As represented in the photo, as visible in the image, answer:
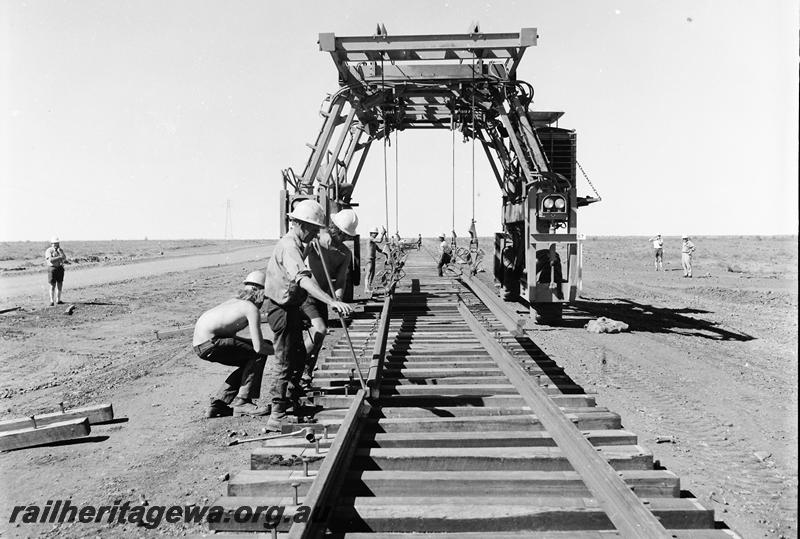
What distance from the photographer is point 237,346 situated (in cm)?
628

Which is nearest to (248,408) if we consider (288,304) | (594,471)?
(288,304)

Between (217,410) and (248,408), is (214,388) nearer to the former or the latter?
(217,410)

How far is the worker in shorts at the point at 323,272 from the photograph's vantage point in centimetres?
636

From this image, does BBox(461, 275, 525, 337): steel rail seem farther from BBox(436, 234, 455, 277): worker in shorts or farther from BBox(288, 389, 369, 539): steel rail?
BBox(436, 234, 455, 277): worker in shorts

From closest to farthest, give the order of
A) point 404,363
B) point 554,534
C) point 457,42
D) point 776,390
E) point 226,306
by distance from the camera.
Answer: point 554,534, point 226,306, point 404,363, point 776,390, point 457,42

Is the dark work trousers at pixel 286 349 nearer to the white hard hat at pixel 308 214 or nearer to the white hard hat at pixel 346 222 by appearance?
the white hard hat at pixel 308 214

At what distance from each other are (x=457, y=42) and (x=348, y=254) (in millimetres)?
4126

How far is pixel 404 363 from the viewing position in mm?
6711

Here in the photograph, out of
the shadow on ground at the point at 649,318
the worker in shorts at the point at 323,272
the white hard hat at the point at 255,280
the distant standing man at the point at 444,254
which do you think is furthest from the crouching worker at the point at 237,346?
the distant standing man at the point at 444,254

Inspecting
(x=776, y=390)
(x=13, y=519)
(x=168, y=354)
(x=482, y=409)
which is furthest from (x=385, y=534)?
(x=168, y=354)

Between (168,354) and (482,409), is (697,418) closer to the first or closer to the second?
(482,409)

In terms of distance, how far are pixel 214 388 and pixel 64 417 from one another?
2129 millimetres

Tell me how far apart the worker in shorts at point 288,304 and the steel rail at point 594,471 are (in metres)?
1.94

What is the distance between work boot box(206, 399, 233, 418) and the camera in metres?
6.46
